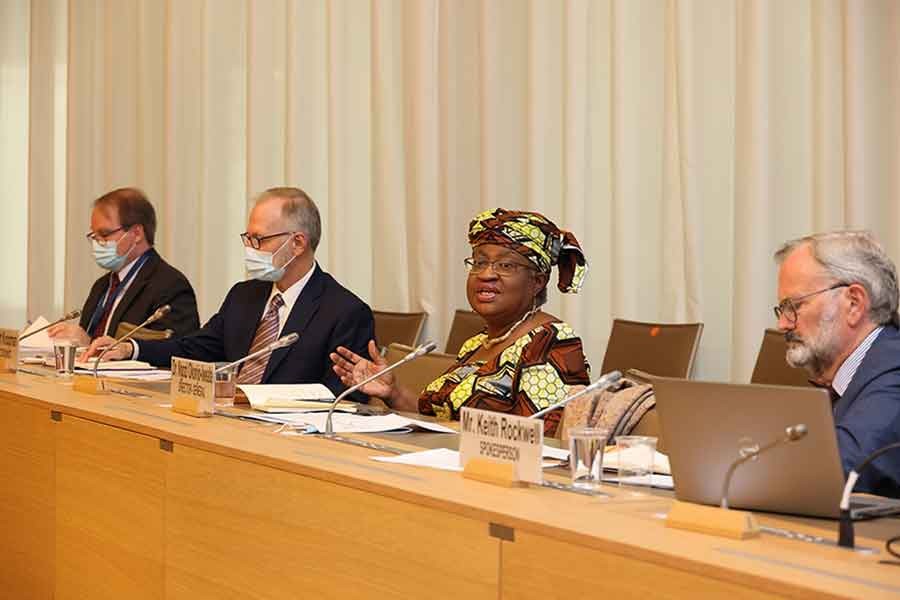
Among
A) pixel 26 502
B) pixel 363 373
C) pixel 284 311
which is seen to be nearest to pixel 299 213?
pixel 284 311

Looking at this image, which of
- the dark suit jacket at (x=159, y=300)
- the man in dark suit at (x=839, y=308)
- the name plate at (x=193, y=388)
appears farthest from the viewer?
the dark suit jacket at (x=159, y=300)

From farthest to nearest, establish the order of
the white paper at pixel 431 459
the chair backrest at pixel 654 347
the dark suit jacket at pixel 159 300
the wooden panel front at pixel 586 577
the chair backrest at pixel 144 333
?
the dark suit jacket at pixel 159 300
the chair backrest at pixel 144 333
the chair backrest at pixel 654 347
the white paper at pixel 431 459
the wooden panel front at pixel 586 577

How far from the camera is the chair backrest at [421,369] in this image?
3965 mm

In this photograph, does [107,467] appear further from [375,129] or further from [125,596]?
[375,129]

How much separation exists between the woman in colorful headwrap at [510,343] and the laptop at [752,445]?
4.20 ft

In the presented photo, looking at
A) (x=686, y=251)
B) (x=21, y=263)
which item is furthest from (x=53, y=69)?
(x=686, y=251)

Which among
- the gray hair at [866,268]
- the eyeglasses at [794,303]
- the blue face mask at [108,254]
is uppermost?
the blue face mask at [108,254]

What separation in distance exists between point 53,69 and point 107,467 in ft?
→ 22.0

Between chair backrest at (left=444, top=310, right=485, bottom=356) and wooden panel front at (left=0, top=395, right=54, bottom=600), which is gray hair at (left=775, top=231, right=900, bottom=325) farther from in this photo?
chair backrest at (left=444, top=310, right=485, bottom=356)

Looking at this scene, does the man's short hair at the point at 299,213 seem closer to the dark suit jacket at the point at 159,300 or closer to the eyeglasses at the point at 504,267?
→ the eyeglasses at the point at 504,267

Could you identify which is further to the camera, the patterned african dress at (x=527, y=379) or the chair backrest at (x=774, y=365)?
the chair backrest at (x=774, y=365)

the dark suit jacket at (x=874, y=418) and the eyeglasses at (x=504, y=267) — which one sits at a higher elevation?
the eyeglasses at (x=504, y=267)

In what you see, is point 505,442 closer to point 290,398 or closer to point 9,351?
point 290,398

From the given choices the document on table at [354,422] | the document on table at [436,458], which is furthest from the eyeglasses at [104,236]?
the document on table at [436,458]
